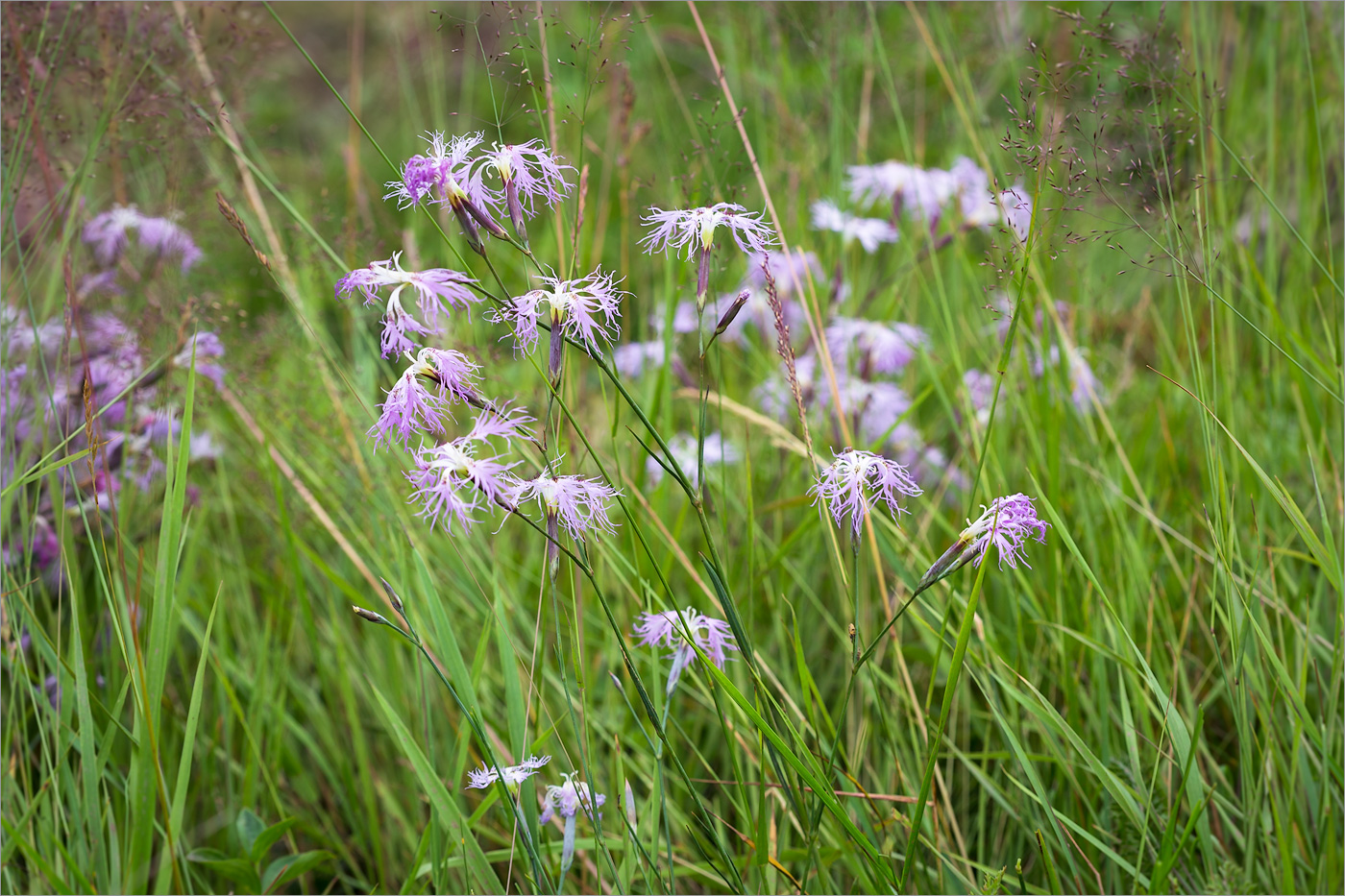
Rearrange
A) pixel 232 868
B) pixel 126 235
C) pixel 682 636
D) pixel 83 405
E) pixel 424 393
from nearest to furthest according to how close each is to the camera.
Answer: pixel 424 393 < pixel 682 636 < pixel 232 868 < pixel 83 405 < pixel 126 235

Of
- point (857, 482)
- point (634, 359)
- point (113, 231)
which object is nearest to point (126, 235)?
point (113, 231)

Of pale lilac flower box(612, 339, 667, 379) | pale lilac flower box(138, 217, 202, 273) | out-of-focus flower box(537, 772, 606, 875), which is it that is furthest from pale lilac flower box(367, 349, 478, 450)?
pale lilac flower box(138, 217, 202, 273)

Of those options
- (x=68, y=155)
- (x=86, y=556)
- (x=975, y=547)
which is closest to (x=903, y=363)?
(x=975, y=547)

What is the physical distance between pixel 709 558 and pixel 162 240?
126 centimetres

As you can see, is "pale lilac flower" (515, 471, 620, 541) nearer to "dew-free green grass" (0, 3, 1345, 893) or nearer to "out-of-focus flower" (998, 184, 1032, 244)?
"dew-free green grass" (0, 3, 1345, 893)

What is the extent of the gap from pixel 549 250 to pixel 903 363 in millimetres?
1021

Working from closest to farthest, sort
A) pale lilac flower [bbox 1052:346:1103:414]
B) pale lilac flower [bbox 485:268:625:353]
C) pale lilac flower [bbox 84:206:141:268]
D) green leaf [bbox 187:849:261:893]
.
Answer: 1. pale lilac flower [bbox 485:268:625:353]
2. green leaf [bbox 187:849:261:893]
3. pale lilac flower [bbox 1052:346:1103:414]
4. pale lilac flower [bbox 84:206:141:268]

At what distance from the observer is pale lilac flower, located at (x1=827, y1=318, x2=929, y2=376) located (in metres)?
1.46

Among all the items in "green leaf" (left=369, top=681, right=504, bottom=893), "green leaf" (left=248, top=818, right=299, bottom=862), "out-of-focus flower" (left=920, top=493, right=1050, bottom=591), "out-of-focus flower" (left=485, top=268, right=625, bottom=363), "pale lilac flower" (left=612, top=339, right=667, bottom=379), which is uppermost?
"out-of-focus flower" (left=485, top=268, right=625, bottom=363)

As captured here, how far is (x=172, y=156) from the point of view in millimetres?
1340

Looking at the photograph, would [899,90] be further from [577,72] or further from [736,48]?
[577,72]

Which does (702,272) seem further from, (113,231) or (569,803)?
(113,231)

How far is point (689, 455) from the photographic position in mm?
1479

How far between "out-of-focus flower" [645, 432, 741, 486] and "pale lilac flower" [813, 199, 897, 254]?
1.32ft
